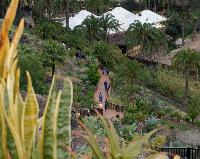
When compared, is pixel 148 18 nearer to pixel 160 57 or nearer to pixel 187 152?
pixel 160 57

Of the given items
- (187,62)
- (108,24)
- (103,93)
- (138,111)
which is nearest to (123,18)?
(108,24)

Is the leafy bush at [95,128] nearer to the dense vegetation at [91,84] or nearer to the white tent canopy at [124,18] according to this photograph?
the dense vegetation at [91,84]

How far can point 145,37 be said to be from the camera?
33031 mm

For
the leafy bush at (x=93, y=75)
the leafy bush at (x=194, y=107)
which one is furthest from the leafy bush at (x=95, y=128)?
the leafy bush at (x=93, y=75)

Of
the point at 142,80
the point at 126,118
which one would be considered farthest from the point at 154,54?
the point at 126,118

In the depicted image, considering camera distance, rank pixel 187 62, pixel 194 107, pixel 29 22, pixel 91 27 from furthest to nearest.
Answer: pixel 29 22, pixel 91 27, pixel 187 62, pixel 194 107

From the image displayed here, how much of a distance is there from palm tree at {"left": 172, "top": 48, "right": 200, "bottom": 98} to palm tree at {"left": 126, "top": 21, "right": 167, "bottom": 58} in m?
5.03

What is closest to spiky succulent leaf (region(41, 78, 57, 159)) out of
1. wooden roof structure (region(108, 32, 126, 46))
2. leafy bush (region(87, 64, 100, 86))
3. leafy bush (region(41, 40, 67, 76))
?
leafy bush (region(41, 40, 67, 76))

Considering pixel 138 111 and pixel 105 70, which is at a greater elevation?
pixel 105 70

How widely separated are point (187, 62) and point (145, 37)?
601cm

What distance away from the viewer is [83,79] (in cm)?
2380

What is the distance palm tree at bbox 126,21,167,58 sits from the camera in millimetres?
32656

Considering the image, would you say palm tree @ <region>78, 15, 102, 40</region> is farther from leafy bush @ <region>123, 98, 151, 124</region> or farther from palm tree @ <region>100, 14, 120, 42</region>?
leafy bush @ <region>123, 98, 151, 124</region>

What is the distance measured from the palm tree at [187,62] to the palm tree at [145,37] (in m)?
5.03
